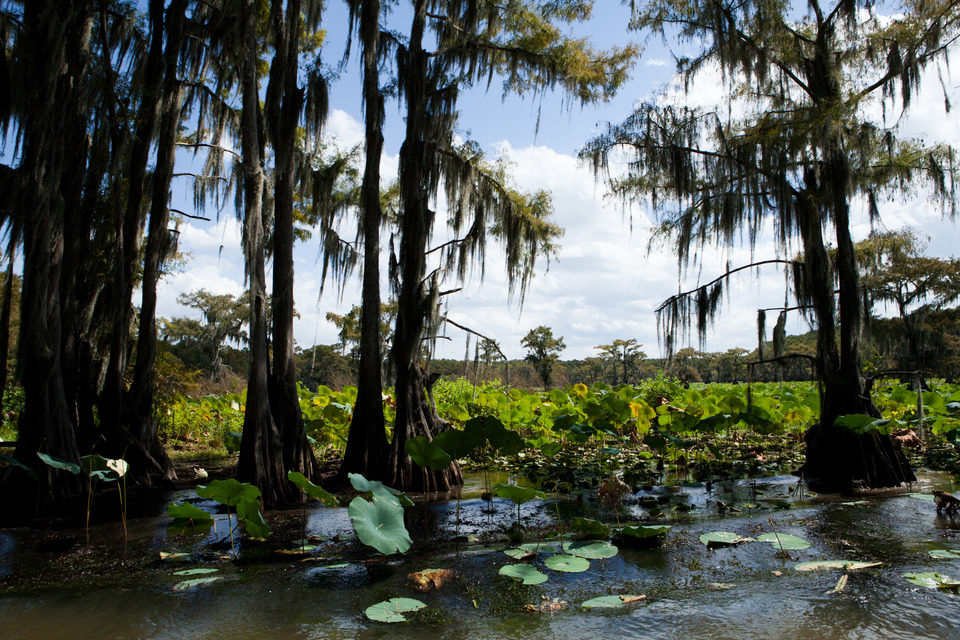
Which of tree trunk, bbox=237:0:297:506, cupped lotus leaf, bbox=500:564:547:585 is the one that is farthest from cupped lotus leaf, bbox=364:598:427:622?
tree trunk, bbox=237:0:297:506

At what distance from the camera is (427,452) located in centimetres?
470

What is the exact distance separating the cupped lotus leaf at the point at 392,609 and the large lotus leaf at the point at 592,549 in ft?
3.62

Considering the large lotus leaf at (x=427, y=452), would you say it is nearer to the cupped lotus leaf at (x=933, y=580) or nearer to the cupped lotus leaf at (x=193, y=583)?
the cupped lotus leaf at (x=193, y=583)

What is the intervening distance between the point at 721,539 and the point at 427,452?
7.34 ft

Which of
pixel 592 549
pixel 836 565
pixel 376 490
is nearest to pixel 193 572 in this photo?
pixel 376 490

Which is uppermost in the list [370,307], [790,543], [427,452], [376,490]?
[370,307]

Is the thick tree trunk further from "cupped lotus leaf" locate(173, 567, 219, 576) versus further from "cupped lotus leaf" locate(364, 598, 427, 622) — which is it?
"cupped lotus leaf" locate(364, 598, 427, 622)

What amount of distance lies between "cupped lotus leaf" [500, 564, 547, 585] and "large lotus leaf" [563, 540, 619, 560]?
1.21 feet

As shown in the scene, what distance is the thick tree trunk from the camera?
21.6ft

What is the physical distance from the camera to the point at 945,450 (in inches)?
328

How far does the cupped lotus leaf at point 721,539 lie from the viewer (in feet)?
12.4

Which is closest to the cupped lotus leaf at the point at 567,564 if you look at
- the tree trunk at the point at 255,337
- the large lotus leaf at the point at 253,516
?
the large lotus leaf at the point at 253,516

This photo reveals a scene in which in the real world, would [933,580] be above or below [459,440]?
below

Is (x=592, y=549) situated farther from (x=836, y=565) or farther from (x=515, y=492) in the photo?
(x=836, y=565)
